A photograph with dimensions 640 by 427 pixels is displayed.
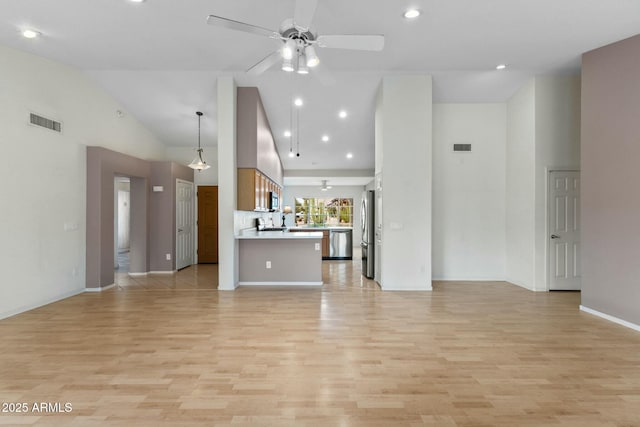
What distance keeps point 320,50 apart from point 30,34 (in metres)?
3.47

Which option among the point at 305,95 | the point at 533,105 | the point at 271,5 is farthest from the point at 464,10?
the point at 305,95

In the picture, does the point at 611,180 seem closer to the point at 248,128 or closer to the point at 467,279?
the point at 467,279

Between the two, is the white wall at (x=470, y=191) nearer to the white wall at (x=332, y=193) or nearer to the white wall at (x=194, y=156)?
the white wall at (x=194, y=156)

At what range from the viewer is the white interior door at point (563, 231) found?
5309 mm

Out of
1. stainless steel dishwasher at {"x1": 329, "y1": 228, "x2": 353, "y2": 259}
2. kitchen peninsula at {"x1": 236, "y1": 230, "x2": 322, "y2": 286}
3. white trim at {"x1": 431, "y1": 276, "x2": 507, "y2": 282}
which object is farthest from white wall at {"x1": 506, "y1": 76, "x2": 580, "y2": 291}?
stainless steel dishwasher at {"x1": 329, "y1": 228, "x2": 353, "y2": 259}

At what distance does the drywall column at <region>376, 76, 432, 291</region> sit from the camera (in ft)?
17.5

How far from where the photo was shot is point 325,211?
42.8 feet

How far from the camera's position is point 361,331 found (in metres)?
3.50

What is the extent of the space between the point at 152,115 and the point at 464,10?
5971mm

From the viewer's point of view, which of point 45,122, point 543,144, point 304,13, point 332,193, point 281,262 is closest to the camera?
point 304,13

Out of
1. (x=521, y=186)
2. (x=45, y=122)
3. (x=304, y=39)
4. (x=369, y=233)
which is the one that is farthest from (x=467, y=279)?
(x=45, y=122)

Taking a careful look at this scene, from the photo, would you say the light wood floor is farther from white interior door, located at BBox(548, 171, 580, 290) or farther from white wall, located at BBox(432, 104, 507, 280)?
white wall, located at BBox(432, 104, 507, 280)

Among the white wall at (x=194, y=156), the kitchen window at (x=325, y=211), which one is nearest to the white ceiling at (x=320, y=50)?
the white wall at (x=194, y=156)

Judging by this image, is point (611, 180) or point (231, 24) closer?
point (231, 24)
